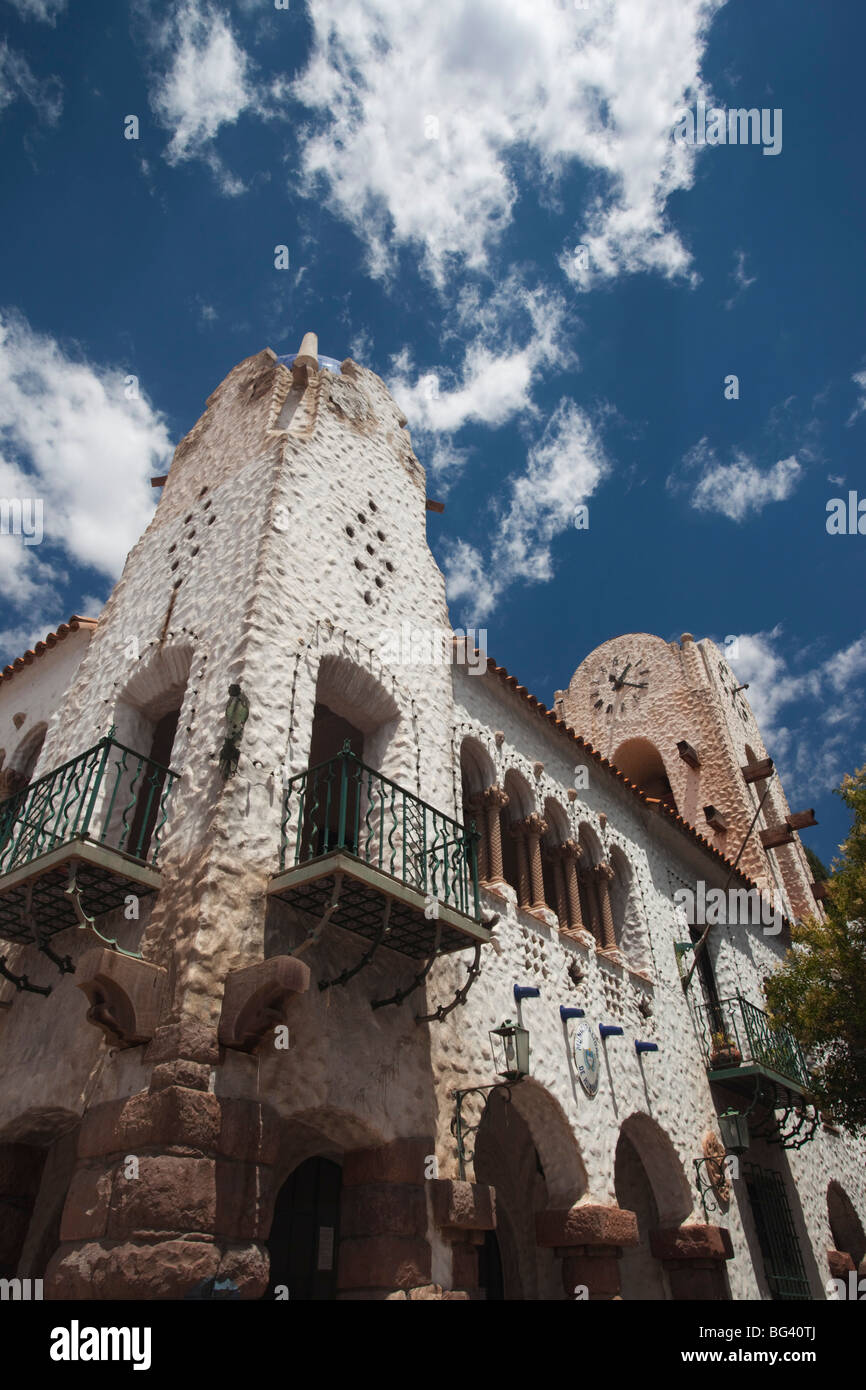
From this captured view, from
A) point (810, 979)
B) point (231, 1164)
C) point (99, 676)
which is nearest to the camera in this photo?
point (231, 1164)

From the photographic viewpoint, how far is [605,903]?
1273 cm

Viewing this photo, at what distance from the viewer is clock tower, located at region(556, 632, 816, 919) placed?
2017 cm

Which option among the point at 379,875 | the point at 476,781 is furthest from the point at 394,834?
the point at 476,781

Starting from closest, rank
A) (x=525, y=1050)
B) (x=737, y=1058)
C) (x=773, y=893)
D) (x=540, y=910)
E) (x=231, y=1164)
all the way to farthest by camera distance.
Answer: (x=231, y=1164), (x=525, y=1050), (x=540, y=910), (x=737, y=1058), (x=773, y=893)

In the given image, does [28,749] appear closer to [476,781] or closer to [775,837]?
[476,781]

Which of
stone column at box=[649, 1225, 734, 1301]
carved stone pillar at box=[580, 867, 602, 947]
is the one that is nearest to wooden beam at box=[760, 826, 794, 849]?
carved stone pillar at box=[580, 867, 602, 947]

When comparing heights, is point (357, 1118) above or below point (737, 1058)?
below

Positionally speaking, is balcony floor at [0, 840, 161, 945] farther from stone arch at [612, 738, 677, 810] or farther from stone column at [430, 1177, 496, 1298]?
stone arch at [612, 738, 677, 810]

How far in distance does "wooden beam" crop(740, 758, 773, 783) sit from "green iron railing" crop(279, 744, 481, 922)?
14153mm

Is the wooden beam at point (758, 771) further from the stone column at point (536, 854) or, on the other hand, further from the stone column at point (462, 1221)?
the stone column at point (462, 1221)

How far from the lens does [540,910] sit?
10.6 metres
